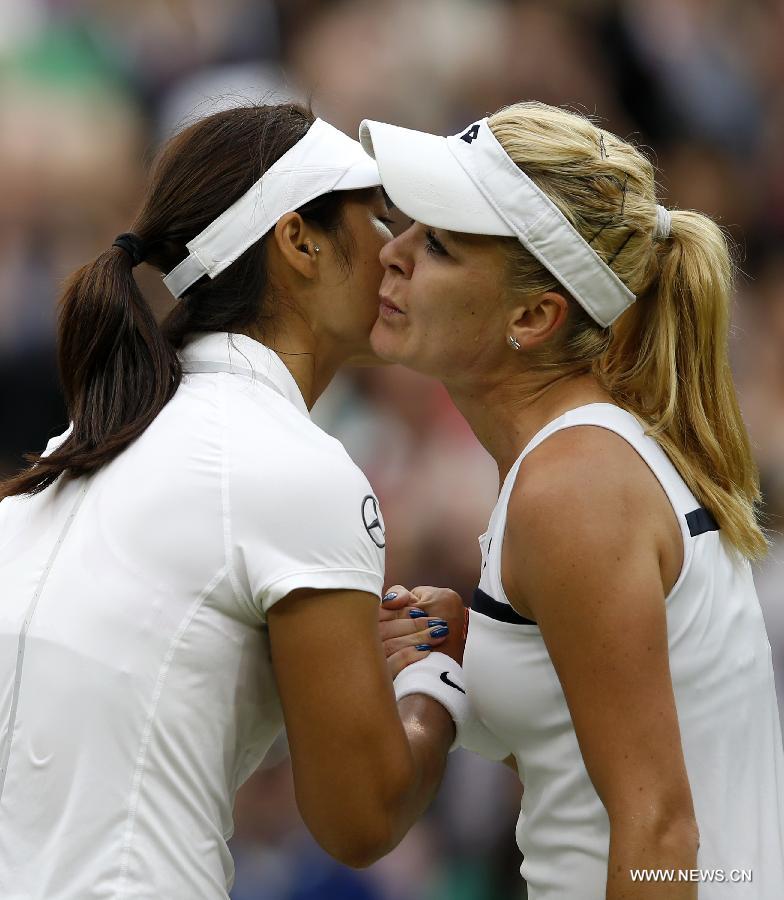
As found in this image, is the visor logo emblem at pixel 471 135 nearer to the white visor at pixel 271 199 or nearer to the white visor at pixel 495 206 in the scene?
the white visor at pixel 495 206

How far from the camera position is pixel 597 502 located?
1.84 metres

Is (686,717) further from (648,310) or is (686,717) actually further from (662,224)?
(662,224)

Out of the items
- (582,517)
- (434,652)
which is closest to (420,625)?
(434,652)

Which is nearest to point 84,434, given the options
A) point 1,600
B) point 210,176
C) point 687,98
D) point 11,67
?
point 1,600

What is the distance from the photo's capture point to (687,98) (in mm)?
5438

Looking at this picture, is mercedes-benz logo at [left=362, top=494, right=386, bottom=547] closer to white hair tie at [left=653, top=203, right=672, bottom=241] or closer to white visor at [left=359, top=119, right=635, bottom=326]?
white visor at [left=359, top=119, right=635, bottom=326]

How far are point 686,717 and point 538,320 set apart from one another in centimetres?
67

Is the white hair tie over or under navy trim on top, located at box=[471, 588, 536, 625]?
over

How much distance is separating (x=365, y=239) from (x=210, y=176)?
31cm

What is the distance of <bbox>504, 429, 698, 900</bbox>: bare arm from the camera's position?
5.88 ft

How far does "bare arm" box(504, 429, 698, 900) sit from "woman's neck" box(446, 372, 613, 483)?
0.28 meters

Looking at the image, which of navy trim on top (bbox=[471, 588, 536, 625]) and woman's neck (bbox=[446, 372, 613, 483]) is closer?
navy trim on top (bbox=[471, 588, 536, 625])

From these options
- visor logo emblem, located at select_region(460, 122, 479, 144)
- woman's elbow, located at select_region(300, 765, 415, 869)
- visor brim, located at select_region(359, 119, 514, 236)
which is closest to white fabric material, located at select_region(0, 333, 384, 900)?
Result: woman's elbow, located at select_region(300, 765, 415, 869)

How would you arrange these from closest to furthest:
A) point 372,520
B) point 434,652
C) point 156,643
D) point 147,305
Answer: point 156,643 → point 372,520 → point 147,305 → point 434,652
